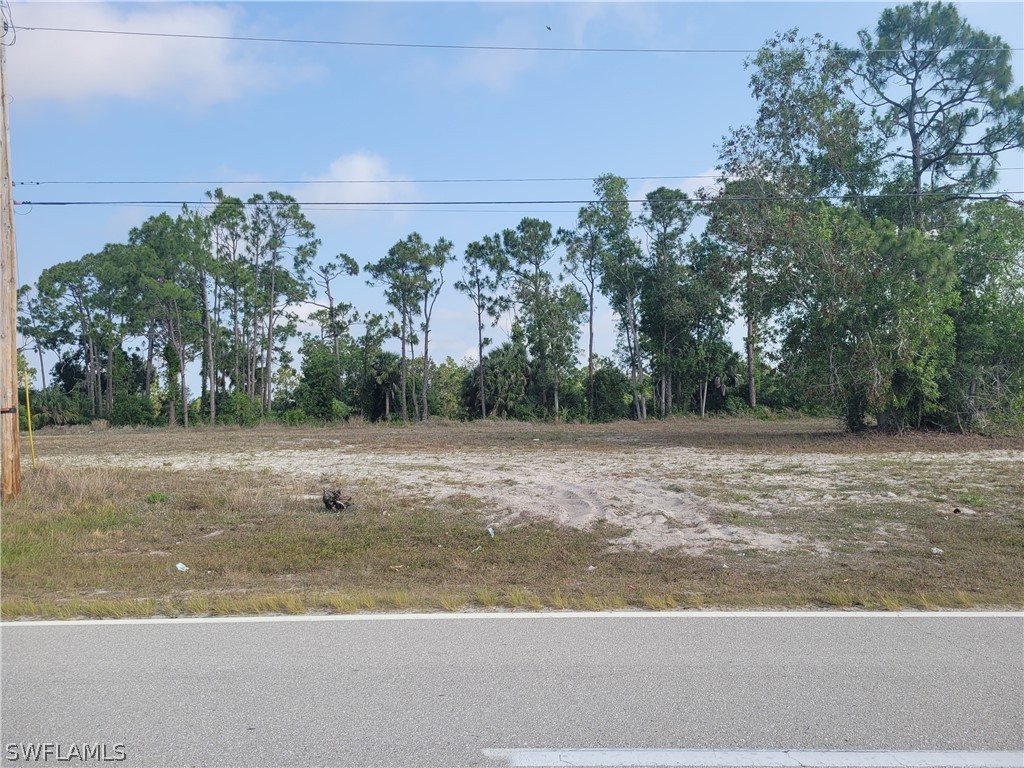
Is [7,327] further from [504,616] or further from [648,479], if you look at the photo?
[648,479]

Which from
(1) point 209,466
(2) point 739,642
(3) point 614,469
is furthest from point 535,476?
(2) point 739,642

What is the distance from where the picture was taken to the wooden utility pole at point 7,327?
40.2 ft

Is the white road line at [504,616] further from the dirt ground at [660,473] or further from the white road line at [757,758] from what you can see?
the dirt ground at [660,473]

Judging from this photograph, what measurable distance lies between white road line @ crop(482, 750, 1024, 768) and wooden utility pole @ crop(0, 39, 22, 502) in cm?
1160

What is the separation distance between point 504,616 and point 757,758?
3.01 metres

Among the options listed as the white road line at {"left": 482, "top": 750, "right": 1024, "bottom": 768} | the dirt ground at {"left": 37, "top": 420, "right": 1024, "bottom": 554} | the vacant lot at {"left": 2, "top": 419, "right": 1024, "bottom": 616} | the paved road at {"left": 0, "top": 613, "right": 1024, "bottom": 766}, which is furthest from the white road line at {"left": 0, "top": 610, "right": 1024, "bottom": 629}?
the dirt ground at {"left": 37, "top": 420, "right": 1024, "bottom": 554}

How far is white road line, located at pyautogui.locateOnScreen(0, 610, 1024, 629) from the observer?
21.4 feet

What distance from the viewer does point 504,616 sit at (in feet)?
21.7

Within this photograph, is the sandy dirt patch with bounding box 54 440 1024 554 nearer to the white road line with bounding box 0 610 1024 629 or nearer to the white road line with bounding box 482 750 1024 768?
the white road line with bounding box 0 610 1024 629

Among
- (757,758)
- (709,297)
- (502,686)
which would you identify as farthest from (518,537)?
(709,297)

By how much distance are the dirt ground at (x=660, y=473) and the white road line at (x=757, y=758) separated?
5579mm

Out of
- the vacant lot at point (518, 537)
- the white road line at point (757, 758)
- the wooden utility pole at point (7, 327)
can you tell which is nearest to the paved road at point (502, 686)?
the white road line at point (757, 758)

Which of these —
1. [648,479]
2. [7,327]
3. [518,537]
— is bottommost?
[518,537]

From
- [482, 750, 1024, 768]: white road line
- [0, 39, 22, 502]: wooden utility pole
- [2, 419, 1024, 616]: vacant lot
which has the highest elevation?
[0, 39, 22, 502]: wooden utility pole
